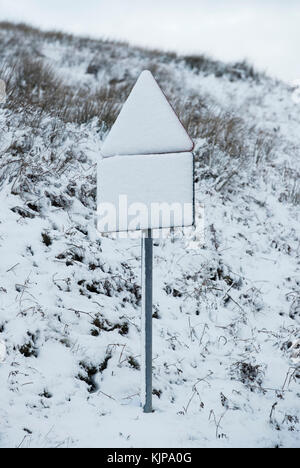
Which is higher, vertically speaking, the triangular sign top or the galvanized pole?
the triangular sign top

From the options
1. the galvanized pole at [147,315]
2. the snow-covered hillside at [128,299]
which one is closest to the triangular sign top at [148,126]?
the galvanized pole at [147,315]

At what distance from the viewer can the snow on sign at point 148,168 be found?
3.28 metres

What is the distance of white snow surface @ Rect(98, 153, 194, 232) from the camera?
3281mm

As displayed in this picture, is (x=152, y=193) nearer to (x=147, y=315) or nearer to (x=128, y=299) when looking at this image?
(x=147, y=315)

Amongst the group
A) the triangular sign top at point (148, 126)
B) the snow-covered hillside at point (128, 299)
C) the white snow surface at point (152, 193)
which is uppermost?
the triangular sign top at point (148, 126)

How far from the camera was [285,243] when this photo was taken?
22.2ft

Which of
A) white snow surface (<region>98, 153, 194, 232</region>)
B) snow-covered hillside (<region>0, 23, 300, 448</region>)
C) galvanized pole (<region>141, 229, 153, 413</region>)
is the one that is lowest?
snow-covered hillside (<region>0, 23, 300, 448</region>)

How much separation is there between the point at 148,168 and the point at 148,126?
11.7 inches

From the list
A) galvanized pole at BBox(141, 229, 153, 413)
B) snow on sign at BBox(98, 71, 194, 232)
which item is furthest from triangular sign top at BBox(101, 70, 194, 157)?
galvanized pole at BBox(141, 229, 153, 413)

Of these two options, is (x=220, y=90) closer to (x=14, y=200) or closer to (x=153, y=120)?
(x=14, y=200)

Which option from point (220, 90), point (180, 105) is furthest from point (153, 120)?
point (220, 90)

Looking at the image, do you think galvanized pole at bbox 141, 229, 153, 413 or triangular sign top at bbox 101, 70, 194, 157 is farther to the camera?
galvanized pole at bbox 141, 229, 153, 413

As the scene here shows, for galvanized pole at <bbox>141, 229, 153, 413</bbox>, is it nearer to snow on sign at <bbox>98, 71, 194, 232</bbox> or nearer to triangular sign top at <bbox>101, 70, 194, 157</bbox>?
snow on sign at <bbox>98, 71, 194, 232</bbox>

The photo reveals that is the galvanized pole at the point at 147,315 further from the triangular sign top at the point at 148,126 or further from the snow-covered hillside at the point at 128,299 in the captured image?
the triangular sign top at the point at 148,126
